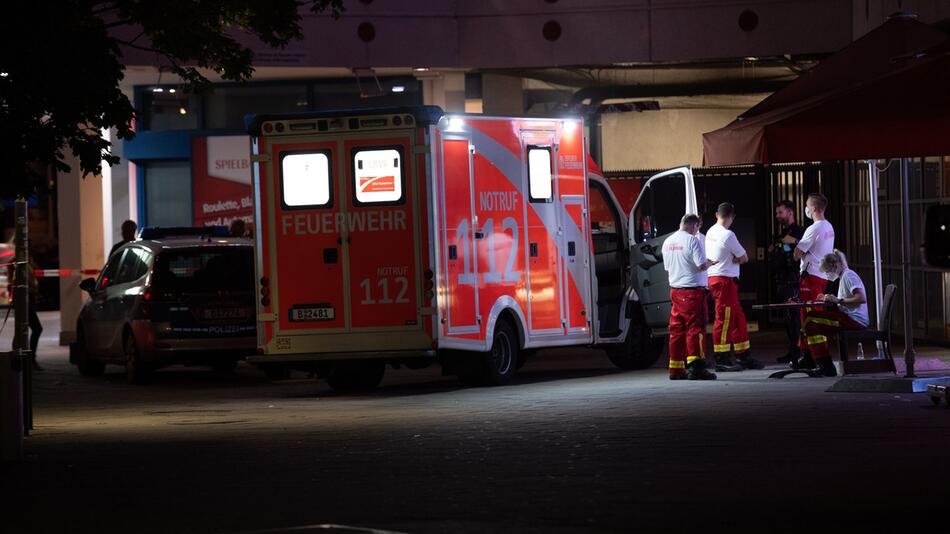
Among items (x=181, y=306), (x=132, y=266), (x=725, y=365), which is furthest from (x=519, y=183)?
(x=132, y=266)

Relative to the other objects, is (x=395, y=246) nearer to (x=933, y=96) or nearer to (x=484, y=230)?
(x=484, y=230)

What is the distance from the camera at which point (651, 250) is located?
1880 centimetres

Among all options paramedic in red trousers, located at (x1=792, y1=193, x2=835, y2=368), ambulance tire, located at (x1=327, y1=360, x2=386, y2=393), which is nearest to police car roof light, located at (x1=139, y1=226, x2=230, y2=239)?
ambulance tire, located at (x1=327, y1=360, x2=386, y2=393)

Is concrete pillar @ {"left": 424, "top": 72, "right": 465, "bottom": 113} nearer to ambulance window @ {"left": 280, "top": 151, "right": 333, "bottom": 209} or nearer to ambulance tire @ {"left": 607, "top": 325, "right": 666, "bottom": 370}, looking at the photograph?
ambulance tire @ {"left": 607, "top": 325, "right": 666, "bottom": 370}

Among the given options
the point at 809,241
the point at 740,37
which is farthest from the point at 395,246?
the point at 740,37

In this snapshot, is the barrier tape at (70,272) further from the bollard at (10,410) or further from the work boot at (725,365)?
the bollard at (10,410)

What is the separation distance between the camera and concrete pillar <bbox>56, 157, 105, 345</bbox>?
2794cm

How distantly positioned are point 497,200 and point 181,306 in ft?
14.1

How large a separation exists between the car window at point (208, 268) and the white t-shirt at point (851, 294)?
7133 millimetres

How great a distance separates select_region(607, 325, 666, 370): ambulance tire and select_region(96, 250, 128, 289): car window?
20.9ft

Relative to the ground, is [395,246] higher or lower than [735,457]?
higher

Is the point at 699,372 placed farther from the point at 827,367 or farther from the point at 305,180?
the point at 305,180

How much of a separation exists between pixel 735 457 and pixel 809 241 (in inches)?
270

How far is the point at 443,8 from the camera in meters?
25.4
